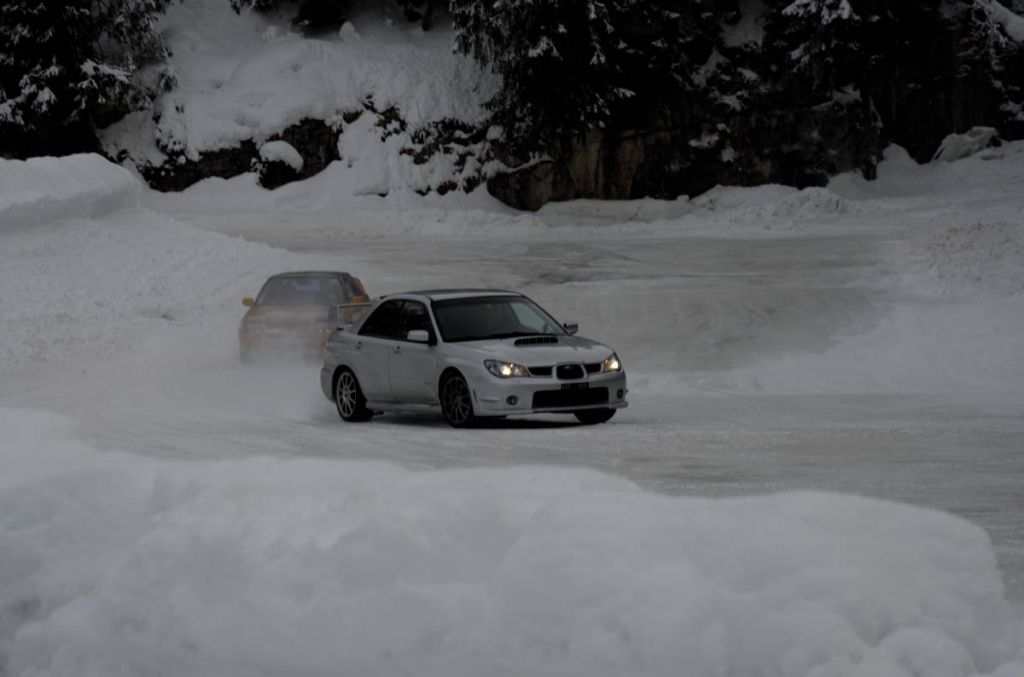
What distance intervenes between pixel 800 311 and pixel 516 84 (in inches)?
925

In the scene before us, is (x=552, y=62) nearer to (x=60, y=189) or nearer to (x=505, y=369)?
(x=60, y=189)

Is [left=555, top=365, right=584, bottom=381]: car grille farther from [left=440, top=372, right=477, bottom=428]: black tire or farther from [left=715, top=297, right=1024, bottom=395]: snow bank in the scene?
[left=715, top=297, right=1024, bottom=395]: snow bank

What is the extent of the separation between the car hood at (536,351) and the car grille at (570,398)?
0.28m

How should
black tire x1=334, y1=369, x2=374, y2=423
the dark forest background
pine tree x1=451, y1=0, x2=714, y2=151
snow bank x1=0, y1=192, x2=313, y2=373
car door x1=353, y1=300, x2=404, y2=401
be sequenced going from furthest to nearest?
1. the dark forest background
2. pine tree x1=451, y1=0, x2=714, y2=151
3. snow bank x1=0, y1=192, x2=313, y2=373
4. black tire x1=334, y1=369, x2=374, y2=423
5. car door x1=353, y1=300, x2=404, y2=401

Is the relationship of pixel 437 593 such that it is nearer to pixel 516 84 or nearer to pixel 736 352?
pixel 736 352

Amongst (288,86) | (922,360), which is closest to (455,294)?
(922,360)

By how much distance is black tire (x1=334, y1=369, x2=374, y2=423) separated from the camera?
1662cm

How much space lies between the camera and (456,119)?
172 feet

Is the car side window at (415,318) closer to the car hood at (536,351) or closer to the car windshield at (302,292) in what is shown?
the car hood at (536,351)

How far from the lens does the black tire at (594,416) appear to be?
15879mm

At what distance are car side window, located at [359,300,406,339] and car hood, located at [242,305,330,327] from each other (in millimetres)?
4485

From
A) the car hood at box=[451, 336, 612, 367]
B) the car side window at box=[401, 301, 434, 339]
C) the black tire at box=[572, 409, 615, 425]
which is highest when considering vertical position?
the car side window at box=[401, 301, 434, 339]

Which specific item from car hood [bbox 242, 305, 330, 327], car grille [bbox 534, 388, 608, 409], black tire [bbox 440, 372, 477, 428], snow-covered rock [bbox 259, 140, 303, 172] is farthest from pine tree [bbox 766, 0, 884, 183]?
black tire [bbox 440, 372, 477, 428]

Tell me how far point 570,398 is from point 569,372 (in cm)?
25
